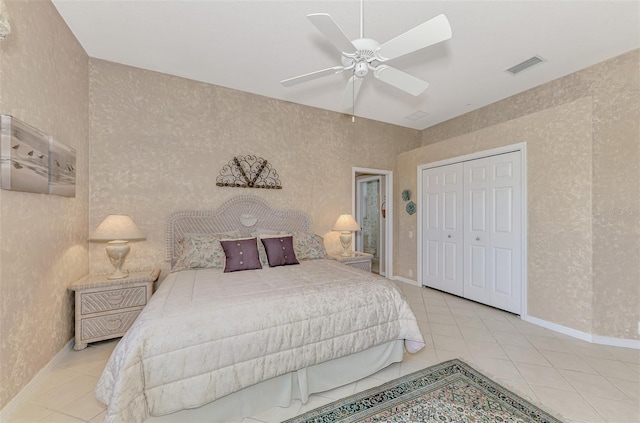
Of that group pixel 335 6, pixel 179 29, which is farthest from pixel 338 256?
pixel 179 29

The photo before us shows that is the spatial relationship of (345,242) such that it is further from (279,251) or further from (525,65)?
(525,65)

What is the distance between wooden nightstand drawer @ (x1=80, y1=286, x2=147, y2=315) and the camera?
244 centimetres

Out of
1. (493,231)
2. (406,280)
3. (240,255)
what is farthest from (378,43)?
(406,280)

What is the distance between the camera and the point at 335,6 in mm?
2143

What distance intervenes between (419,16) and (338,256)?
2980mm

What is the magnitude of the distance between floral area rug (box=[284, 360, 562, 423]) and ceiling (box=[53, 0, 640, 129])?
3.01 metres

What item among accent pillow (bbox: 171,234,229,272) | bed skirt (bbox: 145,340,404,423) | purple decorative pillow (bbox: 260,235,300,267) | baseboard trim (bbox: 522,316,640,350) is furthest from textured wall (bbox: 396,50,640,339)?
accent pillow (bbox: 171,234,229,272)

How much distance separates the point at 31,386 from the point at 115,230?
1.29 m

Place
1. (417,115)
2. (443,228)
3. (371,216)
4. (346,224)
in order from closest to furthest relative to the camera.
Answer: (346,224) < (443,228) < (417,115) < (371,216)

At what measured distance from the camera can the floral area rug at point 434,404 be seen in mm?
1669

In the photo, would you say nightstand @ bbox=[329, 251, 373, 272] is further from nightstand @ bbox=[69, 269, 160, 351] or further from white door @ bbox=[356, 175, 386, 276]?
nightstand @ bbox=[69, 269, 160, 351]

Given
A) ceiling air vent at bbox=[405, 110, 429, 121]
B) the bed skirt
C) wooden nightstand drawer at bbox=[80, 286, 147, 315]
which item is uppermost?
ceiling air vent at bbox=[405, 110, 429, 121]

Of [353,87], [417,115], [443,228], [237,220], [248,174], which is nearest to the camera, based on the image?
[353,87]

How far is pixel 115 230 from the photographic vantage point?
2578 millimetres
